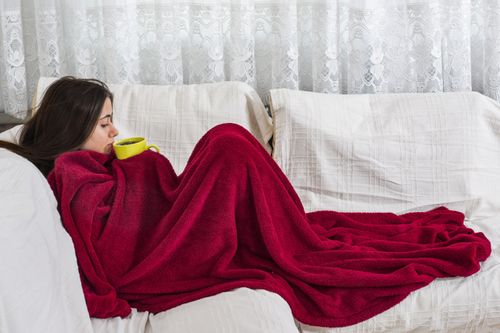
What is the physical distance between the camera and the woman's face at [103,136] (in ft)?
6.18

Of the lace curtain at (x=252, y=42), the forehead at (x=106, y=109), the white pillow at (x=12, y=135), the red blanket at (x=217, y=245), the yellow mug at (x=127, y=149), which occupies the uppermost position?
the lace curtain at (x=252, y=42)

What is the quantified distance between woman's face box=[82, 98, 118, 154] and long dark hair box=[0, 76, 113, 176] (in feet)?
0.05

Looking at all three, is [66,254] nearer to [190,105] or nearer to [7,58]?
[190,105]

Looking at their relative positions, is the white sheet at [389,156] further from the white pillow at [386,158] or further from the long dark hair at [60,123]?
the long dark hair at [60,123]

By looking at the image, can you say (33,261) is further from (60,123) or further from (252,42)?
(252,42)

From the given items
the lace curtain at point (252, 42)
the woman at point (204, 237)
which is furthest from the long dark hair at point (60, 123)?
the lace curtain at point (252, 42)

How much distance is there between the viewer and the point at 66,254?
1.55m

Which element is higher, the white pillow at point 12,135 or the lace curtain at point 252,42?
the lace curtain at point 252,42

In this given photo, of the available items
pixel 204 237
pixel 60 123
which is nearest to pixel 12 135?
pixel 60 123

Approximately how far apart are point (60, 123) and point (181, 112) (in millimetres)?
505

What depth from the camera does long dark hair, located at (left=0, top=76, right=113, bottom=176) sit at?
1834 mm

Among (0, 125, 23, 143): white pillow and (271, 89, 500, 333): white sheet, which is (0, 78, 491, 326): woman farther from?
(271, 89, 500, 333): white sheet

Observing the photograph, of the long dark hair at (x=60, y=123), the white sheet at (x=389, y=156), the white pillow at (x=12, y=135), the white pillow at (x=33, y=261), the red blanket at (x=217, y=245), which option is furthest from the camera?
the white sheet at (x=389, y=156)

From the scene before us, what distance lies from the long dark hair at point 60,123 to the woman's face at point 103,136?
0.05 feet
